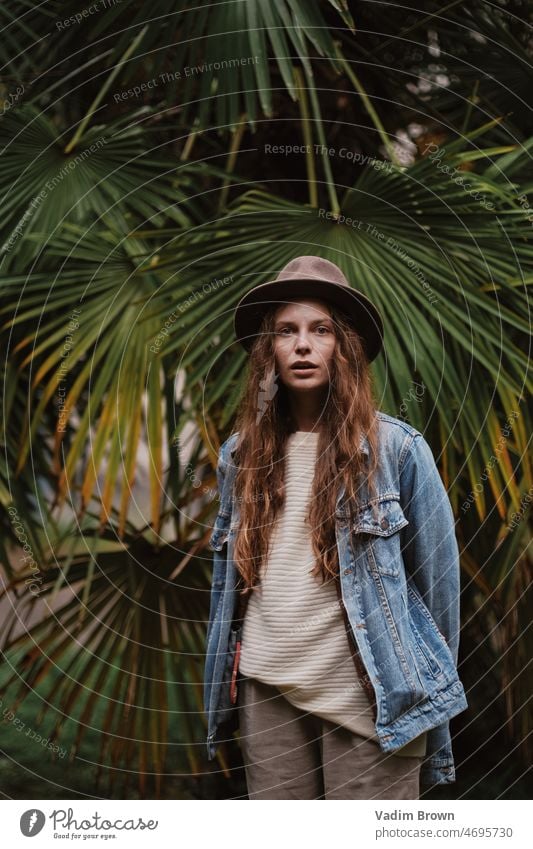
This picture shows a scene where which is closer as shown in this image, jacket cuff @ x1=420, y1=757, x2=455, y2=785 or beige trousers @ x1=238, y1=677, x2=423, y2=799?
beige trousers @ x1=238, y1=677, x2=423, y2=799

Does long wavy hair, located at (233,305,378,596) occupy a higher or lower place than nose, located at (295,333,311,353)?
lower

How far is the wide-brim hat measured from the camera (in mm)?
2029

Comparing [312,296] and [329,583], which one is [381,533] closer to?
[329,583]

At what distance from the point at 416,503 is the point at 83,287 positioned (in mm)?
1196

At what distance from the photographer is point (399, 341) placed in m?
2.64

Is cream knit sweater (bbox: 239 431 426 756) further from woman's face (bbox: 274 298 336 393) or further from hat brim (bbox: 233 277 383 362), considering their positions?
hat brim (bbox: 233 277 383 362)

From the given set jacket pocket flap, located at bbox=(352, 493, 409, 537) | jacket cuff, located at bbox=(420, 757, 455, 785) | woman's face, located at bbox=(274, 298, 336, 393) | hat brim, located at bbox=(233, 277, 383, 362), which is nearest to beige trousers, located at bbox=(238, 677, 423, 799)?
jacket cuff, located at bbox=(420, 757, 455, 785)

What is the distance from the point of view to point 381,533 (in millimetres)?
1956
